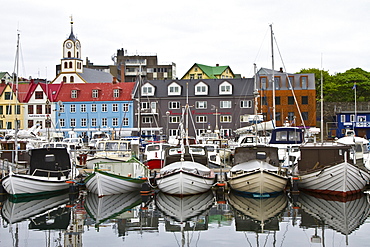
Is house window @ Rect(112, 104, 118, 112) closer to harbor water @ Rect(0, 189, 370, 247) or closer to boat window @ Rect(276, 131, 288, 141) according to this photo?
boat window @ Rect(276, 131, 288, 141)

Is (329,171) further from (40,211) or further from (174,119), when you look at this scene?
(174,119)

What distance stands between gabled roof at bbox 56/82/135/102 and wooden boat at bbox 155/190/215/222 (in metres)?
44.7

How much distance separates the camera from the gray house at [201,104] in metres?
67.3

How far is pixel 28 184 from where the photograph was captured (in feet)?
81.8

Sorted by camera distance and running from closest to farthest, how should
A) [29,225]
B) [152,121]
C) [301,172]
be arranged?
[29,225]
[301,172]
[152,121]

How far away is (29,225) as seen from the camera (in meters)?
19.7

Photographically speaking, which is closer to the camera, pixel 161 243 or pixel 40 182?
pixel 161 243

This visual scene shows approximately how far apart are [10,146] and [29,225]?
17.3 meters

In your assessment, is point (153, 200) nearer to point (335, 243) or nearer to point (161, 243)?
point (161, 243)

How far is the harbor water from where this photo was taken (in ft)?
56.1

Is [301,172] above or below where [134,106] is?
below

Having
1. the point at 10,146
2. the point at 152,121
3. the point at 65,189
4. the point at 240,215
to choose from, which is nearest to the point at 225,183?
the point at 240,215

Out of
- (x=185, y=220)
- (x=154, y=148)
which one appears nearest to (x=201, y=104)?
(x=154, y=148)

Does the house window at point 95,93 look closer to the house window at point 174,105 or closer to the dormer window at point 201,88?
the house window at point 174,105
